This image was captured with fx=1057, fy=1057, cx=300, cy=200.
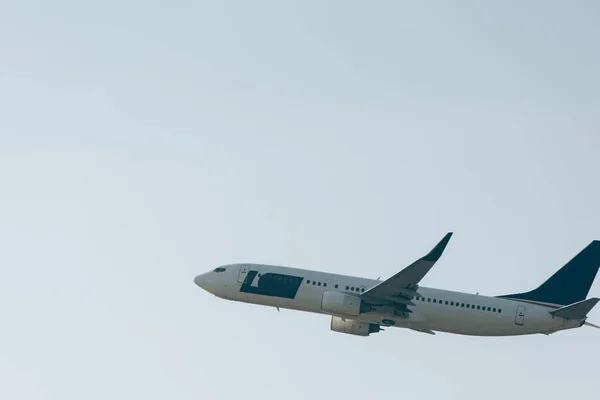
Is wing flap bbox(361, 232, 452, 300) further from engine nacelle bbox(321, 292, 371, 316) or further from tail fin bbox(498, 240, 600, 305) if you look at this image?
tail fin bbox(498, 240, 600, 305)

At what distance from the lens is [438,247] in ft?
232

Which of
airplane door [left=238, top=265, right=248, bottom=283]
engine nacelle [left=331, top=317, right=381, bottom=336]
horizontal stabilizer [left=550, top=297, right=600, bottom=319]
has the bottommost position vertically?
engine nacelle [left=331, top=317, right=381, bottom=336]

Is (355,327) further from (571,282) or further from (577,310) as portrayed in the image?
(571,282)

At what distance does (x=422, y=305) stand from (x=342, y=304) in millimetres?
5939

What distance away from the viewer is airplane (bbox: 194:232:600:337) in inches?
2899

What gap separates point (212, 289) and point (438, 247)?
18.2 m

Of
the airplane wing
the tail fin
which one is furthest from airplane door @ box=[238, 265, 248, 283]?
the tail fin

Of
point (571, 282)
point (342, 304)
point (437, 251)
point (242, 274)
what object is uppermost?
point (571, 282)

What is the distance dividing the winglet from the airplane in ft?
0.23

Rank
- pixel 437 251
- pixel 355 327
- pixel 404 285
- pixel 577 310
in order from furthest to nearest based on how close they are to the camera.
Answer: pixel 355 327
pixel 577 310
pixel 404 285
pixel 437 251

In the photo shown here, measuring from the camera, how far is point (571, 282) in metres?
78.1

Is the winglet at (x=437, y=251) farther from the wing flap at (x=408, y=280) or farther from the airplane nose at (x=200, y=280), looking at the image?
the airplane nose at (x=200, y=280)

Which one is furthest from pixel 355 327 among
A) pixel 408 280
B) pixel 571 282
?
pixel 571 282

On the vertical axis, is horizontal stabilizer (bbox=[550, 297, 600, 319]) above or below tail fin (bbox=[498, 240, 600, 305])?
below
